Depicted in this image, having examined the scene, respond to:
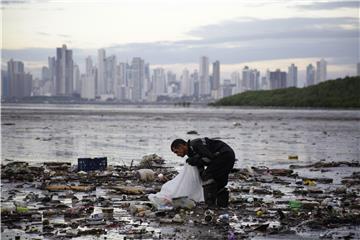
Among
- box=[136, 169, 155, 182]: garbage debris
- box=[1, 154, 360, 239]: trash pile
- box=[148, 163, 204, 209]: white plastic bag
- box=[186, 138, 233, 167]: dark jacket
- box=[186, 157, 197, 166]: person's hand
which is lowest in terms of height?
box=[1, 154, 360, 239]: trash pile

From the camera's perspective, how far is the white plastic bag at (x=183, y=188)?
39.6 ft

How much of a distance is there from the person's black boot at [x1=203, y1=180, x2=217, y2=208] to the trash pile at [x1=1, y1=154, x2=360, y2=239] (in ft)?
0.61

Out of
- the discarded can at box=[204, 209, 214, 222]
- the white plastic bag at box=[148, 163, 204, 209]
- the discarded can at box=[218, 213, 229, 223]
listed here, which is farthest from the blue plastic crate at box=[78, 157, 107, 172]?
the discarded can at box=[218, 213, 229, 223]

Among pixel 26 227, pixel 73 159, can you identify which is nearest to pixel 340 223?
pixel 26 227

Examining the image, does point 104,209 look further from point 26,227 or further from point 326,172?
point 326,172

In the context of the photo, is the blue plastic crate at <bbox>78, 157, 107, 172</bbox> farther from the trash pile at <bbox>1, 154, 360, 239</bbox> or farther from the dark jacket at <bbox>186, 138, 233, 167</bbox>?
the dark jacket at <bbox>186, 138, 233, 167</bbox>

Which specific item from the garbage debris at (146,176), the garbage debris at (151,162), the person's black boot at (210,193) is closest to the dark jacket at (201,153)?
the person's black boot at (210,193)

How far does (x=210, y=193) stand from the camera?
12414 millimetres

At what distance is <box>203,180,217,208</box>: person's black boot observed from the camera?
40.6 ft

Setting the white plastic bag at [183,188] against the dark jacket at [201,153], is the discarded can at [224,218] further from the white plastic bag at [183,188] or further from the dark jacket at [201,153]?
the dark jacket at [201,153]

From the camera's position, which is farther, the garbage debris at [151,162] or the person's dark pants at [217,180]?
the garbage debris at [151,162]

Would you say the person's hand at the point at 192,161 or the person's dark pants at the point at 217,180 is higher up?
the person's hand at the point at 192,161

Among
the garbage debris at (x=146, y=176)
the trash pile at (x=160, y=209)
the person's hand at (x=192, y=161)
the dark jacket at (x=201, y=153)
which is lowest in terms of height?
the trash pile at (x=160, y=209)

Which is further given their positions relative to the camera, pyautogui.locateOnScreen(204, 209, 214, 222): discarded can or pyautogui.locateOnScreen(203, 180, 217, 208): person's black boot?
pyautogui.locateOnScreen(203, 180, 217, 208): person's black boot
